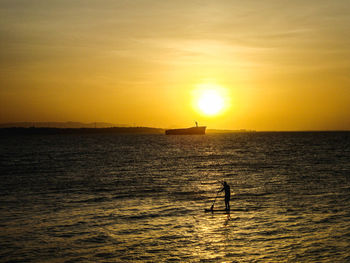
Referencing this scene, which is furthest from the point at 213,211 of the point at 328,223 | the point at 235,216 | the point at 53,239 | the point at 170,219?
the point at 53,239

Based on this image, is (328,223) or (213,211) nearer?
(328,223)

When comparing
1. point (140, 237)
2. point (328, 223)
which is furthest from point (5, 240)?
point (328, 223)

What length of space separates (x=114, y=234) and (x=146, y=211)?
619 centimetres

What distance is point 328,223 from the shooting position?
22.1m

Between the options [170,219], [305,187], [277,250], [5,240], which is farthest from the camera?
[305,187]

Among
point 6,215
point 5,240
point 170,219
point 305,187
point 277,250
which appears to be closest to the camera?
point 277,250

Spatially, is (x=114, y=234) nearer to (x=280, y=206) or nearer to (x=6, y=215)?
(x=6, y=215)

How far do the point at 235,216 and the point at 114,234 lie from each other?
Result: 325 inches

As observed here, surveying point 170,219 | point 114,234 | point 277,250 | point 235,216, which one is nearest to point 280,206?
point 235,216

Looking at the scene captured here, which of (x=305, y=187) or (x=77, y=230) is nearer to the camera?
(x=77, y=230)

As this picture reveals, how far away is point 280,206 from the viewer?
2770 centimetres

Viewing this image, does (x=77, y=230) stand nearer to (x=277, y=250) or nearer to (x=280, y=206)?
(x=277, y=250)

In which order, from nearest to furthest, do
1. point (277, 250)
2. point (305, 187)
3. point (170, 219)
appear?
point (277, 250)
point (170, 219)
point (305, 187)

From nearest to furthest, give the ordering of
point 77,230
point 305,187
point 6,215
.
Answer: point 77,230 → point 6,215 → point 305,187
